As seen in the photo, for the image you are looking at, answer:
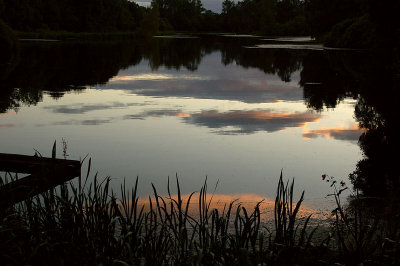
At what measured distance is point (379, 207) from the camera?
8.72 meters

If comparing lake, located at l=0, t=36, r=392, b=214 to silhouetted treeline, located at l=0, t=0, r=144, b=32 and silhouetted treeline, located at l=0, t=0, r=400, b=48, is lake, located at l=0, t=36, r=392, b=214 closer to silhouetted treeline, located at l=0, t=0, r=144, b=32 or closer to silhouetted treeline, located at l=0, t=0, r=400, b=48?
silhouetted treeline, located at l=0, t=0, r=400, b=48

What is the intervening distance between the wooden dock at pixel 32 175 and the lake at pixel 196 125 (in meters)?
3.21

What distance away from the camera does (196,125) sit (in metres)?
16.1

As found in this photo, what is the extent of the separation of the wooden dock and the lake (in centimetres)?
321

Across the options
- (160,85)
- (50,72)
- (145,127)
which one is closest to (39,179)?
(145,127)

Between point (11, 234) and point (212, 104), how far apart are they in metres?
16.1

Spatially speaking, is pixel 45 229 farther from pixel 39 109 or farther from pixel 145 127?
pixel 39 109

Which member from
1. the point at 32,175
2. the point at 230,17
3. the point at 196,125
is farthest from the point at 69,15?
the point at 32,175

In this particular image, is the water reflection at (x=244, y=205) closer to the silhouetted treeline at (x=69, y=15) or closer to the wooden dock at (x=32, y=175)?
the wooden dock at (x=32, y=175)

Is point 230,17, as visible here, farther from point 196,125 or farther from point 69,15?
point 196,125

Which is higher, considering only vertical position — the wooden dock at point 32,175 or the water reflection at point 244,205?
the wooden dock at point 32,175

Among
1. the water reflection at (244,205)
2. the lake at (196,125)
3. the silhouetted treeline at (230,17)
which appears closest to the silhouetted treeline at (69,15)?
the silhouetted treeline at (230,17)

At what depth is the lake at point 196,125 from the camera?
10.7 m

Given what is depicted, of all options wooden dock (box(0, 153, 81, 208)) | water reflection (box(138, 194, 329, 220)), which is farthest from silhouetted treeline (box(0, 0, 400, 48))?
wooden dock (box(0, 153, 81, 208))
